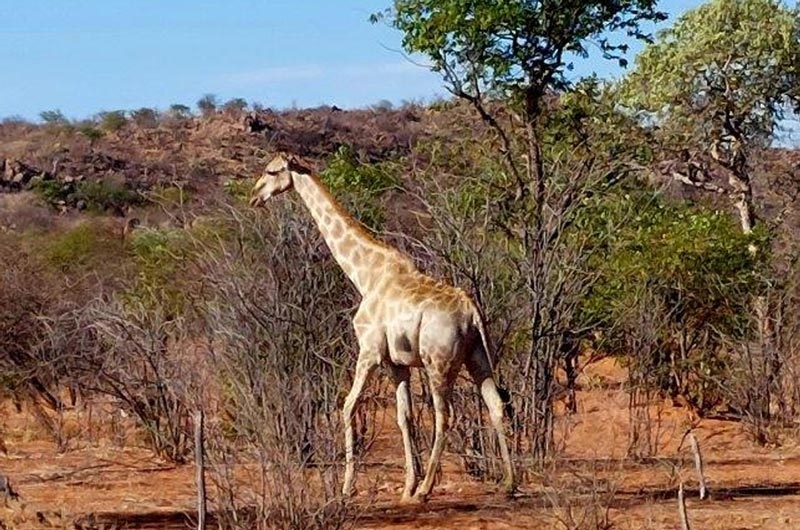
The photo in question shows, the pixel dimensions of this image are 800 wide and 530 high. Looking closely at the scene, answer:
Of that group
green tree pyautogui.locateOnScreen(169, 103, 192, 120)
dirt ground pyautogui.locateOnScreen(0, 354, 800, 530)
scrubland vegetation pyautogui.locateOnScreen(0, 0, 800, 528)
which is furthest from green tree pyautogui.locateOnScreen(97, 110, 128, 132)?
dirt ground pyautogui.locateOnScreen(0, 354, 800, 530)

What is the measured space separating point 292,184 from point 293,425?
3.82 metres

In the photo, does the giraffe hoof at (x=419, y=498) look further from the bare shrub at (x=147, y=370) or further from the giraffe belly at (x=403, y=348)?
the bare shrub at (x=147, y=370)

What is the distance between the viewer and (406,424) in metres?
10.4

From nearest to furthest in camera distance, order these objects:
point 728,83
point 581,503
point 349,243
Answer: point 581,503, point 349,243, point 728,83

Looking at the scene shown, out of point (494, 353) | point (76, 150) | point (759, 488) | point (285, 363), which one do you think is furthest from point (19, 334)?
point (76, 150)

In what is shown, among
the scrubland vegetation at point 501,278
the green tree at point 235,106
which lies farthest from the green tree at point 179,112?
the scrubland vegetation at point 501,278

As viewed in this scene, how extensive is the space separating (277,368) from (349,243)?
1.19 m

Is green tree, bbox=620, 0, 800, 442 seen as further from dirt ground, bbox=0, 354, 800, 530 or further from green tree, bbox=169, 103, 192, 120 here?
green tree, bbox=169, 103, 192, 120

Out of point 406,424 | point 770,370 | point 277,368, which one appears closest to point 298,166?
point 277,368

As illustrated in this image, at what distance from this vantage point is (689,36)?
20938 mm

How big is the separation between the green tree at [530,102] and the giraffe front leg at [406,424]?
1337mm

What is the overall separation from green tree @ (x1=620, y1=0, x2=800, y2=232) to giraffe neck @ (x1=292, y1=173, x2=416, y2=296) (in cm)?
1070

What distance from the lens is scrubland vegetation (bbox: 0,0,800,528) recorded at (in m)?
10.9

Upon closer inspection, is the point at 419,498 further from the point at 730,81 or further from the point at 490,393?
the point at 730,81
